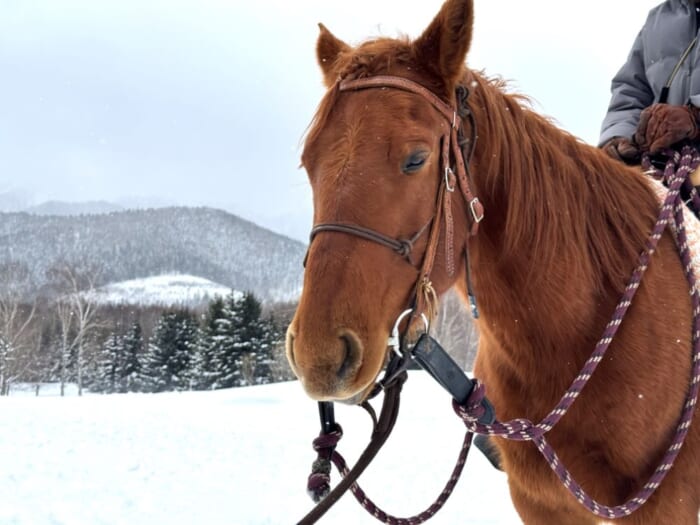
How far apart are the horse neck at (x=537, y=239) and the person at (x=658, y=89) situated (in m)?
0.85

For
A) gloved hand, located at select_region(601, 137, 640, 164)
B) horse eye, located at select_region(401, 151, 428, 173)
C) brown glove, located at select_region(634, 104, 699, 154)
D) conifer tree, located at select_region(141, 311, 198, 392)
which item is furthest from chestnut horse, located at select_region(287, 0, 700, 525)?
conifer tree, located at select_region(141, 311, 198, 392)

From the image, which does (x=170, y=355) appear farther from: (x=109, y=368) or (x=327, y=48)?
(x=327, y=48)

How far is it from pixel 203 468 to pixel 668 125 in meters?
8.99

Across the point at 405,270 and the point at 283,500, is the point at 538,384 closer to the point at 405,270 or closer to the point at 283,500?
the point at 405,270

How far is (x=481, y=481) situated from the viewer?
28.6ft

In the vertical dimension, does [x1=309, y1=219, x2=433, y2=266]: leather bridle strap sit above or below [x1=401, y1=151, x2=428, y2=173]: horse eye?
below

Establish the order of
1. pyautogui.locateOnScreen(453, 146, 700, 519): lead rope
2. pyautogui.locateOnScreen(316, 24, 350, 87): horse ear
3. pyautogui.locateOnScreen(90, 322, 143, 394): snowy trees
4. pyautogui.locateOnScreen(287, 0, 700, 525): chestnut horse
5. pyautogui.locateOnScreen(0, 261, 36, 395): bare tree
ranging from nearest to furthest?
1. pyautogui.locateOnScreen(287, 0, 700, 525): chestnut horse
2. pyautogui.locateOnScreen(453, 146, 700, 519): lead rope
3. pyautogui.locateOnScreen(316, 24, 350, 87): horse ear
4. pyautogui.locateOnScreen(0, 261, 36, 395): bare tree
5. pyautogui.locateOnScreen(90, 322, 143, 394): snowy trees

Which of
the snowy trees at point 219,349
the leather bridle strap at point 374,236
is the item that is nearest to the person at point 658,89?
the leather bridle strap at point 374,236

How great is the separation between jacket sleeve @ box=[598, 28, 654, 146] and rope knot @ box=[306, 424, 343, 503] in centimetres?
259

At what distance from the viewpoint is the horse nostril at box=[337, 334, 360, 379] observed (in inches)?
65.6

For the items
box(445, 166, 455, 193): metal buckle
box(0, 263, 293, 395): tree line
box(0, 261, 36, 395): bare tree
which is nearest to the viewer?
box(445, 166, 455, 193): metal buckle

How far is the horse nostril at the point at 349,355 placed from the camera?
1.67 m

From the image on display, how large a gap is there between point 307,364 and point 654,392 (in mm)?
1473

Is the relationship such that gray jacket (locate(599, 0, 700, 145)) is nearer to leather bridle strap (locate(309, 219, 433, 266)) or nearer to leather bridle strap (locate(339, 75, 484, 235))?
leather bridle strap (locate(339, 75, 484, 235))
